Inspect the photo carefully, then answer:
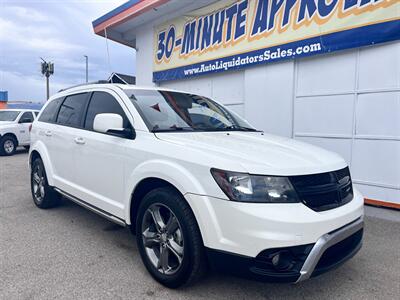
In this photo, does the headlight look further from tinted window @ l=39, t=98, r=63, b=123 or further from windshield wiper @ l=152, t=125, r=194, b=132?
tinted window @ l=39, t=98, r=63, b=123

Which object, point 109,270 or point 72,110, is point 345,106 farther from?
point 109,270

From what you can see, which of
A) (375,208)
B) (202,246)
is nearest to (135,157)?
(202,246)

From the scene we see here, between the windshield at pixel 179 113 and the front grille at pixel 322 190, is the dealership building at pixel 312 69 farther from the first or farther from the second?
the front grille at pixel 322 190

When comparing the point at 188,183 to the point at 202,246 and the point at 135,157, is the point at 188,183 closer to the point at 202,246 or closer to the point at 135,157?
the point at 202,246

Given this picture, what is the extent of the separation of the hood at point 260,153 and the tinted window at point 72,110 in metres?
1.64

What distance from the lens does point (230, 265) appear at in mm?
2166

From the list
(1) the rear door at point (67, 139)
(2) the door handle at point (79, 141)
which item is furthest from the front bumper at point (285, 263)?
(1) the rear door at point (67, 139)

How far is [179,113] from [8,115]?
11.9m

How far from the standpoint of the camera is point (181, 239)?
8.11 ft

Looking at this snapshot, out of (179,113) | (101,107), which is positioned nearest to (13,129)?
(101,107)

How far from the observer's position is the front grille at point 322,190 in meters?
2.23

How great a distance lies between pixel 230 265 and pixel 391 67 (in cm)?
476

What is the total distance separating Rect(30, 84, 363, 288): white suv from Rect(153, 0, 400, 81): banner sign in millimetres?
3334

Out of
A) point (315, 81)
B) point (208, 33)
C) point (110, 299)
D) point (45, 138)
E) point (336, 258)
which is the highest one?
point (208, 33)
